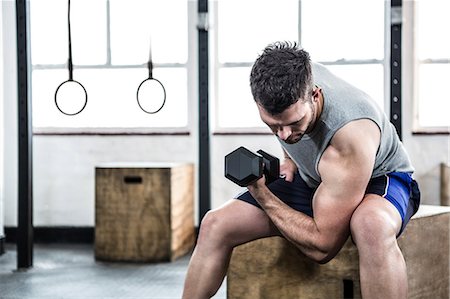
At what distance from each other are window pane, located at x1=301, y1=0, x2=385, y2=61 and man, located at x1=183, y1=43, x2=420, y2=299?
2.52 meters

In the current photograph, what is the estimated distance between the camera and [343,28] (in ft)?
15.0

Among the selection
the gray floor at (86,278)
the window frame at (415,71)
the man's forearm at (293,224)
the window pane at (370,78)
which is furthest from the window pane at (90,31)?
the man's forearm at (293,224)

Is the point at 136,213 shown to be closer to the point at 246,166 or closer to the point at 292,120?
the point at 246,166

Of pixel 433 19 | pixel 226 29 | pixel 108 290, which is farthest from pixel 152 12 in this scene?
pixel 108 290

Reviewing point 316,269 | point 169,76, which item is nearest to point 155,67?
point 169,76

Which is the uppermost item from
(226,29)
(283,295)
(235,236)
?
(226,29)

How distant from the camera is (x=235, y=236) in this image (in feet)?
6.85

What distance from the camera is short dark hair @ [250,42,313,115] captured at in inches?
67.6

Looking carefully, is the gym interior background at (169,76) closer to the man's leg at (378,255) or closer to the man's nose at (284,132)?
the man's leg at (378,255)

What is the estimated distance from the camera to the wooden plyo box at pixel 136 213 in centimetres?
393

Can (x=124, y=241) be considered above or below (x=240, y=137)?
below

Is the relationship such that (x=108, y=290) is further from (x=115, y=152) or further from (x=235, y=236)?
(x=115, y=152)

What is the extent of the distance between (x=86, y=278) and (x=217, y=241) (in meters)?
1.61

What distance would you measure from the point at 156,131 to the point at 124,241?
943 millimetres
